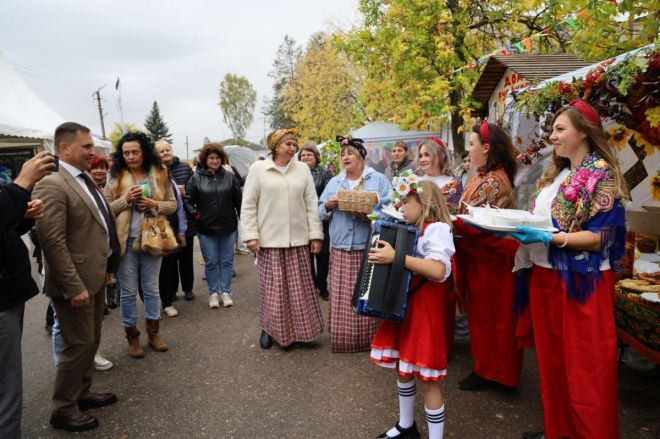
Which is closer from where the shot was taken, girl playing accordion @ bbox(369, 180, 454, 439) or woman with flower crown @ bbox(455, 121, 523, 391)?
girl playing accordion @ bbox(369, 180, 454, 439)

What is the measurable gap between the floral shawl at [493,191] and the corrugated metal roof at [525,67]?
1.59 meters

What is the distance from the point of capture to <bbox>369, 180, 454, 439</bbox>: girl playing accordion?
2375 mm

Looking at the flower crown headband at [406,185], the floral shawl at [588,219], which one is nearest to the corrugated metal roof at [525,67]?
the floral shawl at [588,219]

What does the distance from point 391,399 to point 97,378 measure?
2.60 m

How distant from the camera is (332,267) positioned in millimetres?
4254

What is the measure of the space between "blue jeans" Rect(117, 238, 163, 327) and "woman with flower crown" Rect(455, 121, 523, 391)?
2.95 m

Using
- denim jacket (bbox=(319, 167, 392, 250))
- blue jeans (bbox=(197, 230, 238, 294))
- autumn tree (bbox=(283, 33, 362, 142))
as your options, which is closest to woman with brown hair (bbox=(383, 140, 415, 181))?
denim jacket (bbox=(319, 167, 392, 250))

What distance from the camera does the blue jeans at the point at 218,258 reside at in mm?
5773

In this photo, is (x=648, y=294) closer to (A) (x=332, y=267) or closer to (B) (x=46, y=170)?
(A) (x=332, y=267)

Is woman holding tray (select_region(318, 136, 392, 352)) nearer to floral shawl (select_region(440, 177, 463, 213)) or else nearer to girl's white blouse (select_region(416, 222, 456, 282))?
floral shawl (select_region(440, 177, 463, 213))

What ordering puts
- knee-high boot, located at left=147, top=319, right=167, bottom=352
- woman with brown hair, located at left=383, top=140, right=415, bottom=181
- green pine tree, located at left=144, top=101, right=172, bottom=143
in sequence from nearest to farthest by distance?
knee-high boot, located at left=147, top=319, right=167, bottom=352
woman with brown hair, located at left=383, top=140, right=415, bottom=181
green pine tree, located at left=144, top=101, right=172, bottom=143

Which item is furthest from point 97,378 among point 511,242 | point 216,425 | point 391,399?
point 511,242

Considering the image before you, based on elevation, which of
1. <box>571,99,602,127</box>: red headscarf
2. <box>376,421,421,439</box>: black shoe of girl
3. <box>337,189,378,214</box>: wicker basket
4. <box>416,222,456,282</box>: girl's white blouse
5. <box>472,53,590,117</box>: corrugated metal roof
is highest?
<box>472,53,590,117</box>: corrugated metal roof

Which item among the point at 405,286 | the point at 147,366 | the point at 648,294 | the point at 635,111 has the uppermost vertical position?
the point at 635,111
